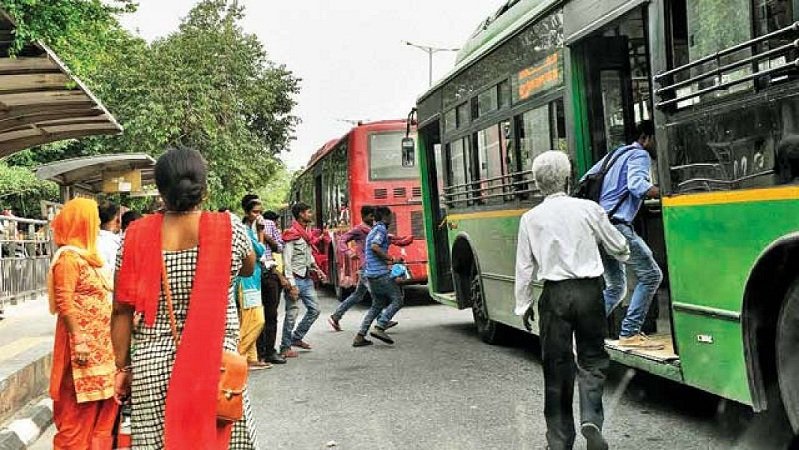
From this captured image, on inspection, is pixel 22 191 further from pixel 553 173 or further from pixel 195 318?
pixel 195 318

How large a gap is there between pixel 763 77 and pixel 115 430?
4223 mm

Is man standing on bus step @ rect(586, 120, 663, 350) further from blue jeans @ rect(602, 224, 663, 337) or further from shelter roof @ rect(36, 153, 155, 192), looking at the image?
shelter roof @ rect(36, 153, 155, 192)

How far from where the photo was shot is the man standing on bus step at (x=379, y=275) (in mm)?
10594

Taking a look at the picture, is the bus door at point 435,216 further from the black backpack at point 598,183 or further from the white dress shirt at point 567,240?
the white dress shirt at point 567,240

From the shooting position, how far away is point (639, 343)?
21.4ft

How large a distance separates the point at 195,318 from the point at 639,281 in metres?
Answer: 3.95

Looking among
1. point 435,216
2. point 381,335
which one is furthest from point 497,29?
point 381,335

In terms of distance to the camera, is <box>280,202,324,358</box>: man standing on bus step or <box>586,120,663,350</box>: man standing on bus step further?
<box>280,202,324,358</box>: man standing on bus step

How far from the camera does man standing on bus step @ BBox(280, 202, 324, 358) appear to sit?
1027 centimetres

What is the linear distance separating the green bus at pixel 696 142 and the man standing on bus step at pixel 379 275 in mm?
2115

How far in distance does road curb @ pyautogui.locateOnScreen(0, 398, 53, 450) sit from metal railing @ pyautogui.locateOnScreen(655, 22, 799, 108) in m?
4.71

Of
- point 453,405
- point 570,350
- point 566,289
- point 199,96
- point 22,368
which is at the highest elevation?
point 199,96

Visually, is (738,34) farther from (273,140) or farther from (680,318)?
(273,140)

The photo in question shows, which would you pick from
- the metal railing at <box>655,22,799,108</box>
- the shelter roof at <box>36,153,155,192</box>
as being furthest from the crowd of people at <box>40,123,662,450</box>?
the shelter roof at <box>36,153,155,192</box>
